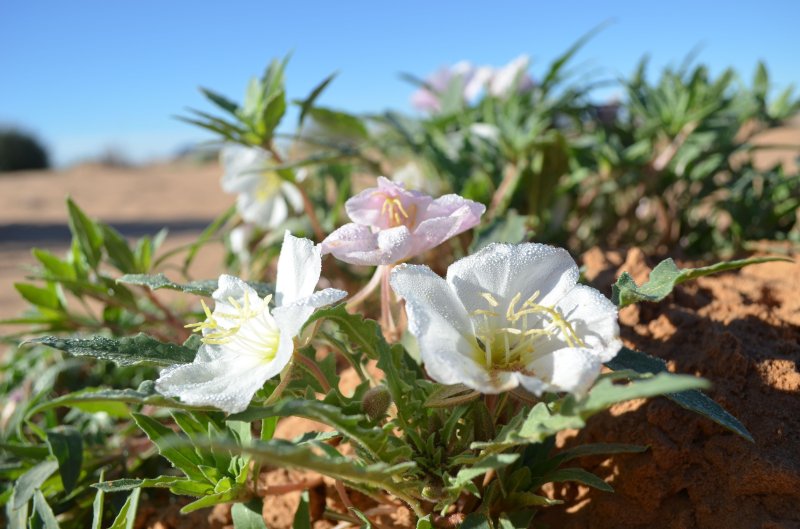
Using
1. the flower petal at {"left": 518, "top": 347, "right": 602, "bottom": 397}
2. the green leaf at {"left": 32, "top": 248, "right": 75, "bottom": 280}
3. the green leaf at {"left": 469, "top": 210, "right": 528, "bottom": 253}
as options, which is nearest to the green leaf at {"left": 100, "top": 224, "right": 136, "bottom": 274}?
the green leaf at {"left": 32, "top": 248, "right": 75, "bottom": 280}

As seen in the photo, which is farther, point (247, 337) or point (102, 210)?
point (102, 210)

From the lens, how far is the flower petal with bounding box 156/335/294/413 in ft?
2.78

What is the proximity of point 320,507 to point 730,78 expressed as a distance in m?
2.15

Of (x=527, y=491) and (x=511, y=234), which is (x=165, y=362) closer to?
(x=527, y=491)

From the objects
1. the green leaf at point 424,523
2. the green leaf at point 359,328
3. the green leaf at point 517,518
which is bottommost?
the green leaf at point 517,518

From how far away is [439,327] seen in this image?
2.85 feet

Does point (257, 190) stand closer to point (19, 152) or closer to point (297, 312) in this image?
point (297, 312)

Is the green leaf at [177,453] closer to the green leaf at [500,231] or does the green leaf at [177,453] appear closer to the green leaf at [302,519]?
the green leaf at [302,519]

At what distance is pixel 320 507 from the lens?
4.44 feet

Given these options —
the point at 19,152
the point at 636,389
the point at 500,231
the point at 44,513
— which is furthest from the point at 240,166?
the point at 19,152

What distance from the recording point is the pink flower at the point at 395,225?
1021 mm

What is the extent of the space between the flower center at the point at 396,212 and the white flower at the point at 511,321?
0.18 metres

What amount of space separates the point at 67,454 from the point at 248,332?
27.6 inches

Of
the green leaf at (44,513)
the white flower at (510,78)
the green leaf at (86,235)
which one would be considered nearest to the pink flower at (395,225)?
the green leaf at (44,513)
